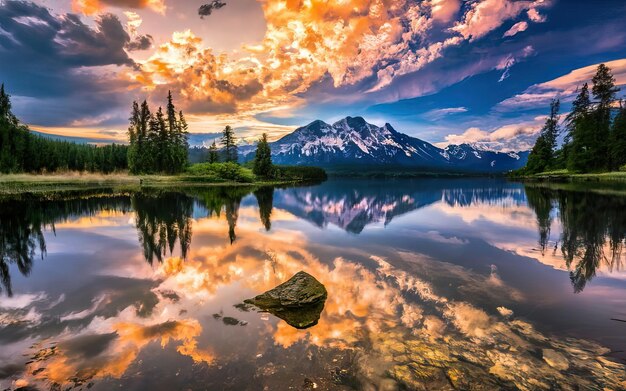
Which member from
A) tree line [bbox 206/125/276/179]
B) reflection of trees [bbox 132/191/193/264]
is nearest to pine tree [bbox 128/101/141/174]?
tree line [bbox 206/125/276/179]

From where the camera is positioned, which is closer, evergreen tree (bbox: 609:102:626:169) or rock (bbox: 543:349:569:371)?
rock (bbox: 543:349:569:371)

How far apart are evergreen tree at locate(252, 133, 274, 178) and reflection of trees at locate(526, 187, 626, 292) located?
93.6 meters

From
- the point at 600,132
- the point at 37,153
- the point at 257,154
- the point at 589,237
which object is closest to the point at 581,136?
the point at 600,132

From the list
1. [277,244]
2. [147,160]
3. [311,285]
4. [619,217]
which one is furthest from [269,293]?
[147,160]

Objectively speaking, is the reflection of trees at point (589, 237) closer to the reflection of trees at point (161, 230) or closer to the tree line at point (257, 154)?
the reflection of trees at point (161, 230)

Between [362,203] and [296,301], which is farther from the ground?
[296,301]

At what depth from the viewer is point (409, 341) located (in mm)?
8273

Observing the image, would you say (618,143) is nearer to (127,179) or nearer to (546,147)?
(546,147)

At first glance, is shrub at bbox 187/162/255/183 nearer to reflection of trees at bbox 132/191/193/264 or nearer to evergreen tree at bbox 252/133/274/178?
evergreen tree at bbox 252/133/274/178

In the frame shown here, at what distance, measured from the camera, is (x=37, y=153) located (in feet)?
300

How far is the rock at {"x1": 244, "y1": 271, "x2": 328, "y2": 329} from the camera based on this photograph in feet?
32.6

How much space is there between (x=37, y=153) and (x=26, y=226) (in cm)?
9059

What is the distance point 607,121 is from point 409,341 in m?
105

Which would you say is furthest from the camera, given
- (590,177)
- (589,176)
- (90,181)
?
(589,176)
